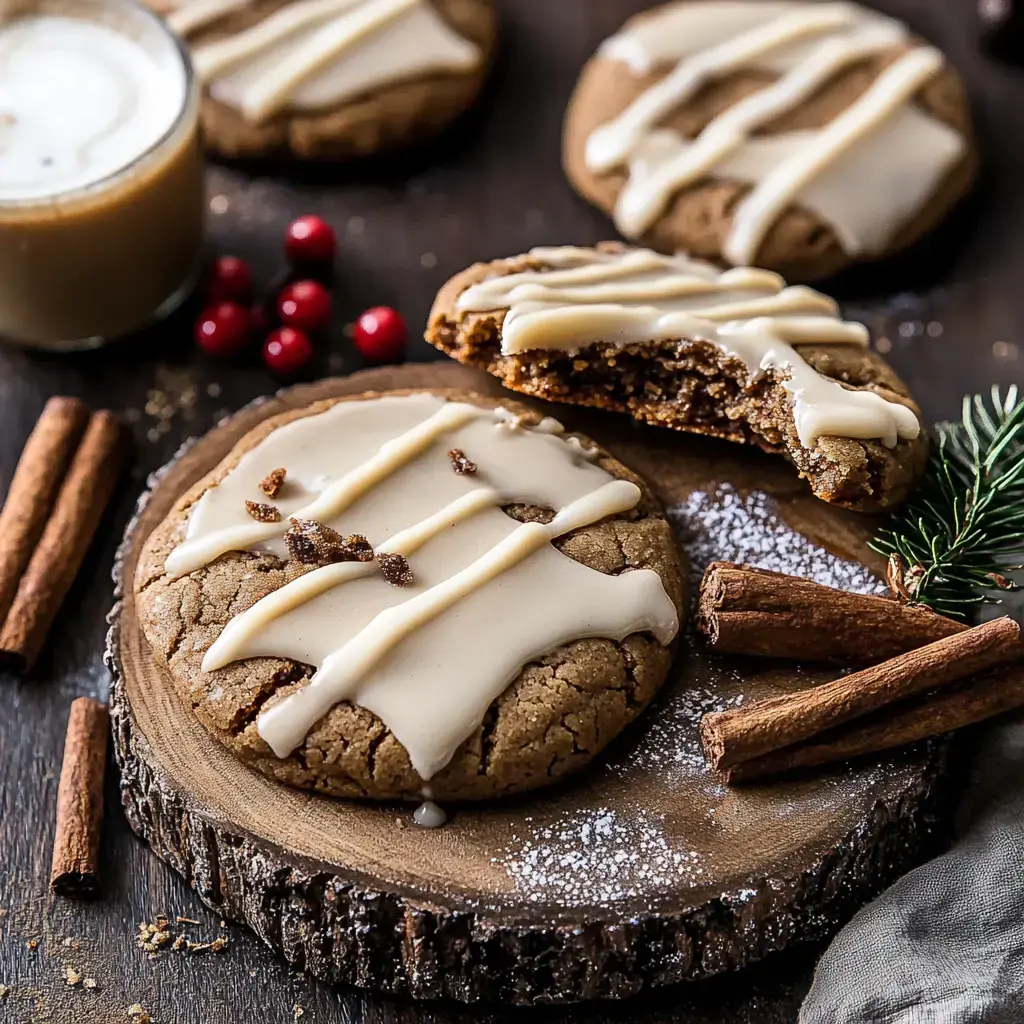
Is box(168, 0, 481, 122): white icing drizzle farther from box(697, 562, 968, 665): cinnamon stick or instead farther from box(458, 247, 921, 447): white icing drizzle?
box(697, 562, 968, 665): cinnamon stick

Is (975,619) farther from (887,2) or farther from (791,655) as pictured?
(887,2)

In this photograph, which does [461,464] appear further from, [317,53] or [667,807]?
[317,53]

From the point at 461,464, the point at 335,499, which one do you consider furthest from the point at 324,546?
the point at 461,464

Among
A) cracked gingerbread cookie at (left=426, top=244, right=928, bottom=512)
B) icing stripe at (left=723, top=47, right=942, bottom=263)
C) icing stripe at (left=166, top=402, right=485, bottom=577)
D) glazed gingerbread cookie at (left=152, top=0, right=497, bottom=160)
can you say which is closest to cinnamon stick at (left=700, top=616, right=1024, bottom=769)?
cracked gingerbread cookie at (left=426, top=244, right=928, bottom=512)

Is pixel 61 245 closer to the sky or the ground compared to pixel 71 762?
closer to the sky

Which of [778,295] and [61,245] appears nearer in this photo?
[778,295]

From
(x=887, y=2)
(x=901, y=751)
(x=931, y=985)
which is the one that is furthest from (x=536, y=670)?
(x=887, y=2)

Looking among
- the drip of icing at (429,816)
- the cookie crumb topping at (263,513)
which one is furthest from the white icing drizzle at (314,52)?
the drip of icing at (429,816)

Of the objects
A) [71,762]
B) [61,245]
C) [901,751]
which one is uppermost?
[61,245]

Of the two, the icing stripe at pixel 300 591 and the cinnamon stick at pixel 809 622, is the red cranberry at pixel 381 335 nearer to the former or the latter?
the icing stripe at pixel 300 591
